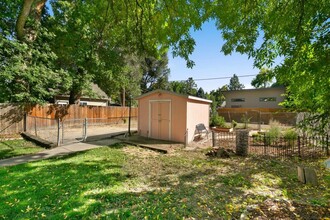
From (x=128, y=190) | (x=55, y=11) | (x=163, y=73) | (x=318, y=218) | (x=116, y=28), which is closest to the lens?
(x=318, y=218)

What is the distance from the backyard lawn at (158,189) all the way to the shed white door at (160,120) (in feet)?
10.7

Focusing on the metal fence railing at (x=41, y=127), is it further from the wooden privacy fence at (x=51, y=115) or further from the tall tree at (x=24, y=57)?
the tall tree at (x=24, y=57)

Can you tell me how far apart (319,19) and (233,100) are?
2554 centimetres

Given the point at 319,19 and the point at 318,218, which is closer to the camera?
the point at 318,218

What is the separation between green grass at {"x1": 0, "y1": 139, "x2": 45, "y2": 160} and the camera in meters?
7.14

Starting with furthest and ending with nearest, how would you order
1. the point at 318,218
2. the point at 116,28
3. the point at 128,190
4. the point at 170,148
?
1. the point at 170,148
2. the point at 116,28
3. the point at 128,190
4. the point at 318,218

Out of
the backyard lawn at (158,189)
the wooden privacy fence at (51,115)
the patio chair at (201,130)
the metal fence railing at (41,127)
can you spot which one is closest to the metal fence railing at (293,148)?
the backyard lawn at (158,189)

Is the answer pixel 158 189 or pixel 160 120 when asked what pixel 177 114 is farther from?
pixel 158 189

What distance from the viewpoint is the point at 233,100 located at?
1084 inches

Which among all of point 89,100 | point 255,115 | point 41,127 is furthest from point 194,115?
point 89,100

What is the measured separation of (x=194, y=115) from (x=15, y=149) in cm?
827

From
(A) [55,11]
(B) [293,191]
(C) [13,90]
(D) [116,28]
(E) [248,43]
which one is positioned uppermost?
(A) [55,11]

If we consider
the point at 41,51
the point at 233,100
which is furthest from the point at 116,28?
the point at 233,100

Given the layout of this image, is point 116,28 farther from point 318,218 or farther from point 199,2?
point 318,218
